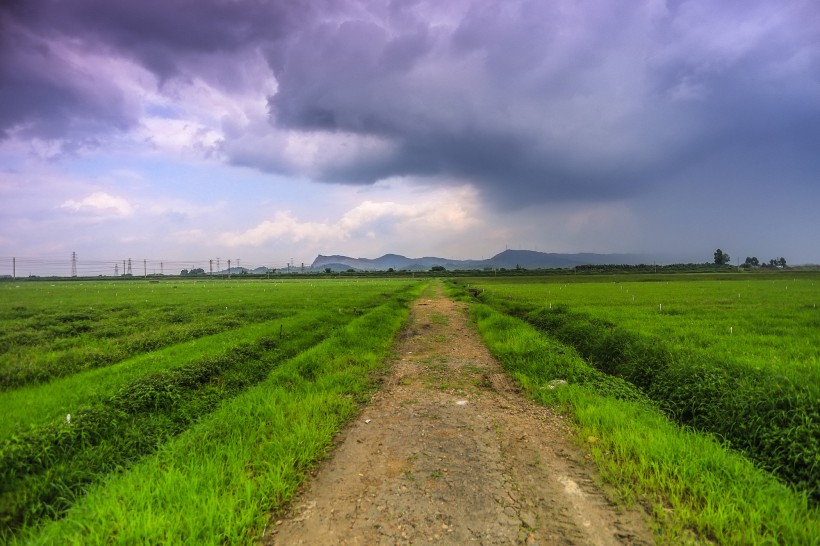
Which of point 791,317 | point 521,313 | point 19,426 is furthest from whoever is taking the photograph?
point 521,313

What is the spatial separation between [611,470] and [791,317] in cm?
1759

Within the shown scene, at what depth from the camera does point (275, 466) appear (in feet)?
16.8

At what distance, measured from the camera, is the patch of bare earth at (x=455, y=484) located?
3.86 m

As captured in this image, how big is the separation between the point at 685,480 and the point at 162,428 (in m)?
8.58

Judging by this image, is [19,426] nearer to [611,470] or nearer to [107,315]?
[611,470]

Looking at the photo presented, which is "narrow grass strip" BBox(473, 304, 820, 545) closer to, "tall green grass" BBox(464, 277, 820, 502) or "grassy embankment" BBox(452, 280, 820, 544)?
"grassy embankment" BBox(452, 280, 820, 544)

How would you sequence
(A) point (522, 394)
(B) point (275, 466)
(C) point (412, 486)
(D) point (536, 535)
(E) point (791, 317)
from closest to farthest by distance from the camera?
(D) point (536, 535), (C) point (412, 486), (B) point (275, 466), (A) point (522, 394), (E) point (791, 317)

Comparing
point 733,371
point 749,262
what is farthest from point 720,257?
point 733,371

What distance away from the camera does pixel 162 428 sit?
706 centimetres

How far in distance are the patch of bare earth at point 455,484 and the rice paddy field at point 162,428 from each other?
0.59 m

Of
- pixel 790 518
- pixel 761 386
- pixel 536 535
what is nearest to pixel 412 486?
pixel 536 535

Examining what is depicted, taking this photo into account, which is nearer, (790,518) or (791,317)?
(790,518)

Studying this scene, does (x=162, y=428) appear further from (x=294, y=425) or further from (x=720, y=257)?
(x=720, y=257)

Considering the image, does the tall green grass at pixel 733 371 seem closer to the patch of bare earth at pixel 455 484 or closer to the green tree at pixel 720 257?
the patch of bare earth at pixel 455 484
